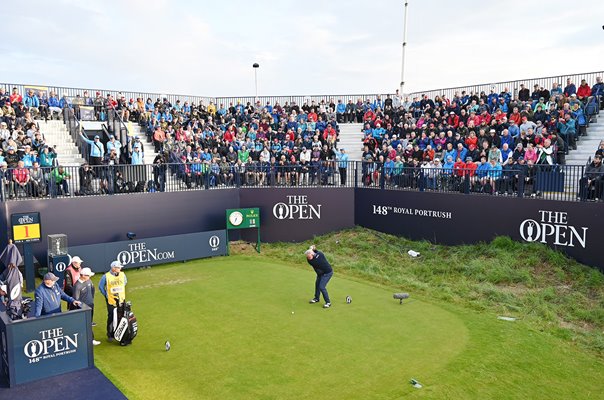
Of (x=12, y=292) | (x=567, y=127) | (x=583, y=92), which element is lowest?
(x=12, y=292)

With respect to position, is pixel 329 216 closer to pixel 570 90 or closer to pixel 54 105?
pixel 570 90

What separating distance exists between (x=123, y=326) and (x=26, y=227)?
7.03 meters

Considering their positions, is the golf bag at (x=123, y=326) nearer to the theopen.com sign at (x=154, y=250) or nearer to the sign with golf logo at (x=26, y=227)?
the sign with golf logo at (x=26, y=227)

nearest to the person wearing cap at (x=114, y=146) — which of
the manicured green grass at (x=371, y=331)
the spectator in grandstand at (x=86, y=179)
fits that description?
the spectator in grandstand at (x=86, y=179)

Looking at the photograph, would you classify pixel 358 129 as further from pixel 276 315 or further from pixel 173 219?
pixel 276 315

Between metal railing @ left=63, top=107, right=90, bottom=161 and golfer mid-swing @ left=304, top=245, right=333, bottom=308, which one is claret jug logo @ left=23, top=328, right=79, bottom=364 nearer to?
golfer mid-swing @ left=304, top=245, right=333, bottom=308

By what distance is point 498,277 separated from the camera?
16297 millimetres

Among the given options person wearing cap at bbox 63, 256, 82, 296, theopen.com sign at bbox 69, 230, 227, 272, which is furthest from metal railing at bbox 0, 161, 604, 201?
person wearing cap at bbox 63, 256, 82, 296

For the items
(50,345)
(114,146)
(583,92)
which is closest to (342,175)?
(114,146)

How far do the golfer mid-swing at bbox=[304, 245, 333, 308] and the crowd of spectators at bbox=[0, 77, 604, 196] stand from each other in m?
7.96

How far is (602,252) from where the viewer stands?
15.8m

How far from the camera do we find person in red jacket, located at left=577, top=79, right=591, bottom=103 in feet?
74.2

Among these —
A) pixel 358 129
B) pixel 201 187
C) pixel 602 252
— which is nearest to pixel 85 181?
pixel 201 187

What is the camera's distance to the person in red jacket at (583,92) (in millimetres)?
22603
